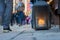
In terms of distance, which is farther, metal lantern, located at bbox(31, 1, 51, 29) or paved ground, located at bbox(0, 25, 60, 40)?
metal lantern, located at bbox(31, 1, 51, 29)

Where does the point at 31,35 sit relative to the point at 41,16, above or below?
below

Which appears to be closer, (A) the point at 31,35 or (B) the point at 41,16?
(A) the point at 31,35

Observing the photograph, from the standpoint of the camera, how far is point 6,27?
32.4 ft

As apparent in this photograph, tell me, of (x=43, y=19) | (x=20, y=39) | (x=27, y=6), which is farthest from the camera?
(x=27, y=6)

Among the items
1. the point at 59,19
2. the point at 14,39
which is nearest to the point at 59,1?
the point at 59,19

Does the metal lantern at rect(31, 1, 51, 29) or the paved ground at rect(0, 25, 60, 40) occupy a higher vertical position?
the metal lantern at rect(31, 1, 51, 29)

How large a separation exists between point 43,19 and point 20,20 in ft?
20.7

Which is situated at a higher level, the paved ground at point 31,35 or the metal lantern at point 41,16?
the metal lantern at point 41,16

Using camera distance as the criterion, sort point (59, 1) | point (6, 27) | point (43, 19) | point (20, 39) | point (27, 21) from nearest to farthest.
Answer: point (20, 39) < point (6, 27) < point (43, 19) < point (59, 1) < point (27, 21)

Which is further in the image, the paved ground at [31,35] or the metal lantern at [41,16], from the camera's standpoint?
the metal lantern at [41,16]

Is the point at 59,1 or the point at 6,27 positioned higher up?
the point at 59,1

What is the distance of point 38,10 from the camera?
1117cm

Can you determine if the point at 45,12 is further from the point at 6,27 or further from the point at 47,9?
the point at 6,27

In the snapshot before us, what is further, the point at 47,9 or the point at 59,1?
the point at 59,1
